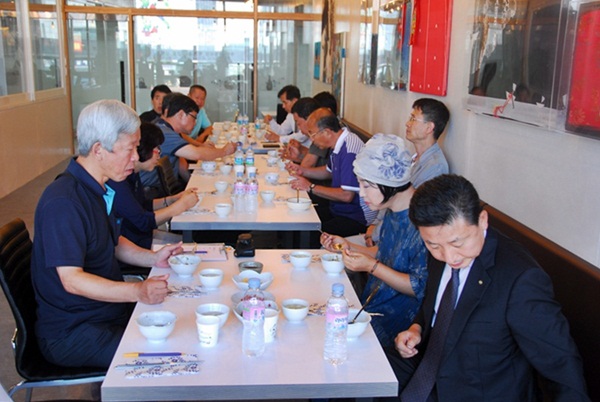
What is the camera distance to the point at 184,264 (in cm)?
243

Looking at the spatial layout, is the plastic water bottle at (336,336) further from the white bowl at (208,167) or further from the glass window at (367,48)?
the glass window at (367,48)

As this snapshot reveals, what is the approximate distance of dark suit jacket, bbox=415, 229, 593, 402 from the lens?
66.0 inches

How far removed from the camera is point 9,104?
24.0 ft

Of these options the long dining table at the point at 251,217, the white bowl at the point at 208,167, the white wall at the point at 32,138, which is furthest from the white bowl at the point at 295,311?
the white wall at the point at 32,138

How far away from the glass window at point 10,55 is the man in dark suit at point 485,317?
6735 mm

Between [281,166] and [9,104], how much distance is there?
4048 mm

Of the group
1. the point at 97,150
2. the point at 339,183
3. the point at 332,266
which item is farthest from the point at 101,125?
the point at 339,183

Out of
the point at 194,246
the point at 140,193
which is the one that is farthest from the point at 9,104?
the point at 194,246

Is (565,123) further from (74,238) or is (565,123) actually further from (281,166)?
(281,166)

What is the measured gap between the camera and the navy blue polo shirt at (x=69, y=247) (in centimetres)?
213

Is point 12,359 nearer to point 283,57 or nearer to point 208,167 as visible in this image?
point 208,167

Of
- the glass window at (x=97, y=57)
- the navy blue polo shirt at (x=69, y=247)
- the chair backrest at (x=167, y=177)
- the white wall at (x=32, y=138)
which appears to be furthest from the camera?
the glass window at (x=97, y=57)

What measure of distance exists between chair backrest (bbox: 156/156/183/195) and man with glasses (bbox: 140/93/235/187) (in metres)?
0.10

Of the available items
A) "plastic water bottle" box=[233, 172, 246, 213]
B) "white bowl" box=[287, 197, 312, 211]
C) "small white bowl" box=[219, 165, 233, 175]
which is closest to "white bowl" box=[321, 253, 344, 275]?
"white bowl" box=[287, 197, 312, 211]
